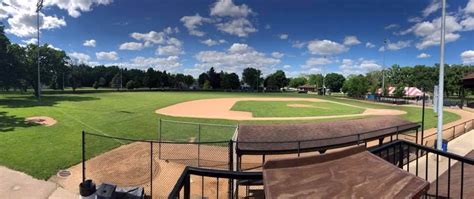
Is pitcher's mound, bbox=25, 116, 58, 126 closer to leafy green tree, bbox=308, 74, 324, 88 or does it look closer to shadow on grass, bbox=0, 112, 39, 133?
shadow on grass, bbox=0, 112, 39, 133

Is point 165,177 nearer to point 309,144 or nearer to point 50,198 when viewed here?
point 50,198

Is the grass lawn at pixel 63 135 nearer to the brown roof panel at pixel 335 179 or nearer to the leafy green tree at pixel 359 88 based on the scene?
the brown roof panel at pixel 335 179

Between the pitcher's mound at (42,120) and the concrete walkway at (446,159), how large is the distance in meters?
26.2

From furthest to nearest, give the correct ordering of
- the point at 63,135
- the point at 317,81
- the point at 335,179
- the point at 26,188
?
1. the point at 317,81
2. the point at 63,135
3. the point at 26,188
4. the point at 335,179

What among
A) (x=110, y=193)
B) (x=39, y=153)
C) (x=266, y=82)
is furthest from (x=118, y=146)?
(x=266, y=82)

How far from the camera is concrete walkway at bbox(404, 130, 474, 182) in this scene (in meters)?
12.7

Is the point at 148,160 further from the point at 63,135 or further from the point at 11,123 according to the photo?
the point at 11,123

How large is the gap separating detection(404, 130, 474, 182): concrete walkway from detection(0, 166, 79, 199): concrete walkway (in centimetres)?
1363

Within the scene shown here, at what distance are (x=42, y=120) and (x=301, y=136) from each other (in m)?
23.9

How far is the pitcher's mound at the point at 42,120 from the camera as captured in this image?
25669mm

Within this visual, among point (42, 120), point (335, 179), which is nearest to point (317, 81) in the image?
point (42, 120)

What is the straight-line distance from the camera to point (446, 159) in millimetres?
16297

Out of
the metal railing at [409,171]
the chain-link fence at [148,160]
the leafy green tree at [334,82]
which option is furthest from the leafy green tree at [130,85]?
the metal railing at [409,171]

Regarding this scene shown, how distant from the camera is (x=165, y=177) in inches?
532
